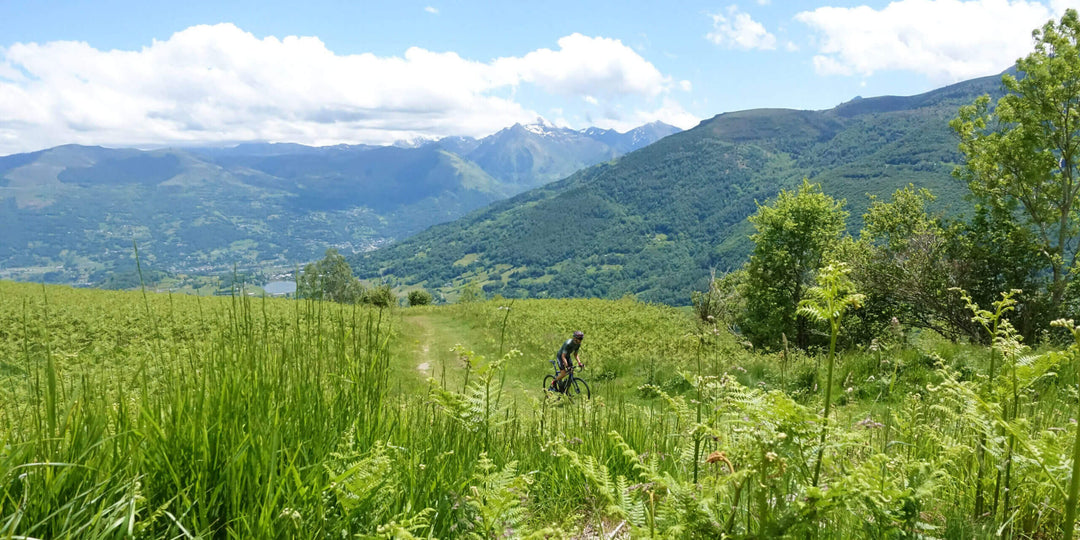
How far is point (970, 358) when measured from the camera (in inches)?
378

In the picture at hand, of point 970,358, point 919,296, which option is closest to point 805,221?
point 919,296

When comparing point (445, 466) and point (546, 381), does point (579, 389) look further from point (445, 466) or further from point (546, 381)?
point (445, 466)

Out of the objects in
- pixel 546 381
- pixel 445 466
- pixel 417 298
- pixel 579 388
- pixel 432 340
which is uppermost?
pixel 445 466

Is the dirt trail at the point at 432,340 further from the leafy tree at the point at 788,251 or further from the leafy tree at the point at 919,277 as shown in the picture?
the leafy tree at the point at 788,251

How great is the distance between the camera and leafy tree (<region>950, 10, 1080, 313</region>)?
18328 millimetres

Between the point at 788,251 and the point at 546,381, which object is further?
the point at 788,251

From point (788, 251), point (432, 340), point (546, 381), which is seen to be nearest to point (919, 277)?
point (788, 251)

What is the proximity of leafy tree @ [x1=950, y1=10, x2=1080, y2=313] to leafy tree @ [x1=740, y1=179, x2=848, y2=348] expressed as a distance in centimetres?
872

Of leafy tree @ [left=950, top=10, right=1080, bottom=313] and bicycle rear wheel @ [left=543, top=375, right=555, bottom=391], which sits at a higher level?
leafy tree @ [left=950, top=10, right=1080, bottom=313]

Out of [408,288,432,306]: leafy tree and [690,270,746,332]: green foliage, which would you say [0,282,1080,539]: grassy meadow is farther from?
[408,288,432,306]: leafy tree

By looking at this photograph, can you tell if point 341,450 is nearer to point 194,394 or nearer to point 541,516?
point 194,394

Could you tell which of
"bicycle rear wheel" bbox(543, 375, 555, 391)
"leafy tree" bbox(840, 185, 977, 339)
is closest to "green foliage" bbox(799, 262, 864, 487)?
"bicycle rear wheel" bbox(543, 375, 555, 391)

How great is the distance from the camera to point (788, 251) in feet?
96.8

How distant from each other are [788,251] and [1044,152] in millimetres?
11892
